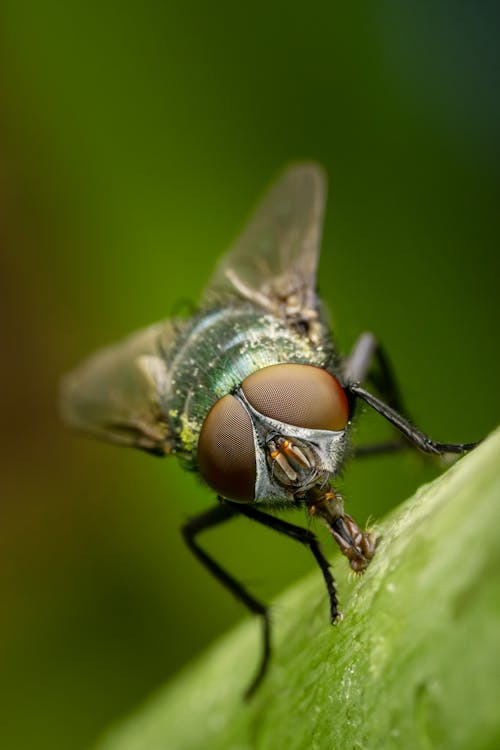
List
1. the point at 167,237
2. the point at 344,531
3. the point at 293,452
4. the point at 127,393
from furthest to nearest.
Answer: the point at 167,237
the point at 127,393
the point at 293,452
the point at 344,531

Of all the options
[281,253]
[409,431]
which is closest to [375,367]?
[281,253]

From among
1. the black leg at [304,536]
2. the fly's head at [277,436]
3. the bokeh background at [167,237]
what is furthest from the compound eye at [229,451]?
the bokeh background at [167,237]

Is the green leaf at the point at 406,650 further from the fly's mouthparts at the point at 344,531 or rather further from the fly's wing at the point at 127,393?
the fly's wing at the point at 127,393

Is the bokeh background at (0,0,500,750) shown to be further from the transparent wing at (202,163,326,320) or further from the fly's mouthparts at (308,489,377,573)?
the fly's mouthparts at (308,489,377,573)

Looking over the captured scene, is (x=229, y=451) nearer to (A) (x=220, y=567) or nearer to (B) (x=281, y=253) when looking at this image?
(A) (x=220, y=567)

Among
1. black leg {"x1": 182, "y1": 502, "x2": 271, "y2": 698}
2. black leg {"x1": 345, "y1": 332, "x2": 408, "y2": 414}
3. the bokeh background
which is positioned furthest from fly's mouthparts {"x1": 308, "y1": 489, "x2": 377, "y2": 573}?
the bokeh background
